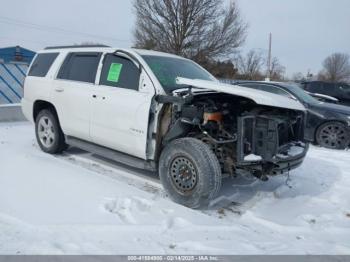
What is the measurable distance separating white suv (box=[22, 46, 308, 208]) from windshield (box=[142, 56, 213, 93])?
2 centimetres

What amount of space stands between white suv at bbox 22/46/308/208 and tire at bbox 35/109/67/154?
38 centimetres

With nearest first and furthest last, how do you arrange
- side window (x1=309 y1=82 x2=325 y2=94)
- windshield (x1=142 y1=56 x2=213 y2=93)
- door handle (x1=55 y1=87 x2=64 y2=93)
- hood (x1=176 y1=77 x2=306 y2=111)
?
hood (x1=176 y1=77 x2=306 y2=111), windshield (x1=142 y1=56 x2=213 y2=93), door handle (x1=55 y1=87 x2=64 y2=93), side window (x1=309 y1=82 x2=325 y2=94)

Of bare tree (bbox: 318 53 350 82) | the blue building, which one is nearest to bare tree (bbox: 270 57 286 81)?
bare tree (bbox: 318 53 350 82)

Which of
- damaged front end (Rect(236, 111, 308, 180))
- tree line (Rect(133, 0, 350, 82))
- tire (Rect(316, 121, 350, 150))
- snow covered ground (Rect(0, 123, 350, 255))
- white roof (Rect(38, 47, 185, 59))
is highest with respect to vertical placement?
tree line (Rect(133, 0, 350, 82))

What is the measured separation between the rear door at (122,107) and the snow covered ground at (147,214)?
0.59 m

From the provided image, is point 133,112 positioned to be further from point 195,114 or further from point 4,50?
point 4,50

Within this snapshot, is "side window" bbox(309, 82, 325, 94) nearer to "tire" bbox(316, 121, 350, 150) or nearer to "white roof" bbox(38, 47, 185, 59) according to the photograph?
"tire" bbox(316, 121, 350, 150)

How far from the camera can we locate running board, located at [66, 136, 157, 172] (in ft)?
15.2

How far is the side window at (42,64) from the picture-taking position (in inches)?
238

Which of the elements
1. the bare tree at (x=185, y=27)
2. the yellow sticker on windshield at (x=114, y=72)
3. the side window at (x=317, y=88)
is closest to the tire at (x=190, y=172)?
the yellow sticker on windshield at (x=114, y=72)

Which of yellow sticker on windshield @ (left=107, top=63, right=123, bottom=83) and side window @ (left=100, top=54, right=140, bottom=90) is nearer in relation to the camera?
side window @ (left=100, top=54, right=140, bottom=90)

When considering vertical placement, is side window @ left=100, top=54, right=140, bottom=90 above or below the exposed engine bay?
above

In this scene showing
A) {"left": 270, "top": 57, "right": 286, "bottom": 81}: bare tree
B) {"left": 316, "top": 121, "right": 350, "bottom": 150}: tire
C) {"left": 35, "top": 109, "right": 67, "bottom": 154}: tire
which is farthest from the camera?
{"left": 270, "top": 57, "right": 286, "bottom": 81}: bare tree

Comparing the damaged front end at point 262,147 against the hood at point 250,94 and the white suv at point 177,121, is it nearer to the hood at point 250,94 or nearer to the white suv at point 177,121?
the white suv at point 177,121
